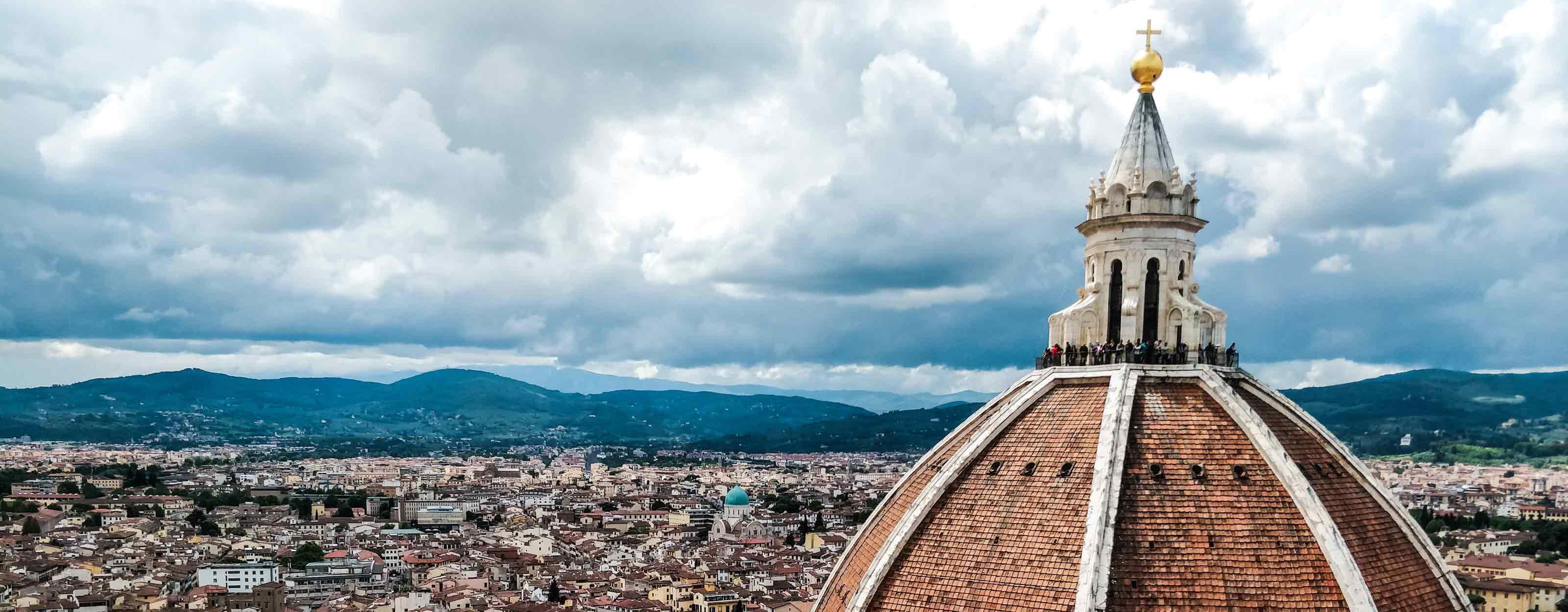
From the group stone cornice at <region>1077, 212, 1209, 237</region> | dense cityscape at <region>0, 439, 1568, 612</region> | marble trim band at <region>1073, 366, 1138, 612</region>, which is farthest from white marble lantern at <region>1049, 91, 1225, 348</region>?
dense cityscape at <region>0, 439, 1568, 612</region>

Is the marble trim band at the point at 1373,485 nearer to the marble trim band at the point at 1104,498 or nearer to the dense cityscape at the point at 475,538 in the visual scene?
the marble trim band at the point at 1104,498

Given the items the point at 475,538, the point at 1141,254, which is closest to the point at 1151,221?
the point at 1141,254

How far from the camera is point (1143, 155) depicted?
13.8 m

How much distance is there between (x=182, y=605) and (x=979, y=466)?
54664mm

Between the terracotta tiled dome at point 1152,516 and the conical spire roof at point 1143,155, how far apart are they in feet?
7.26

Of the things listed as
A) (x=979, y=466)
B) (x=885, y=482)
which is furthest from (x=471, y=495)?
(x=979, y=466)

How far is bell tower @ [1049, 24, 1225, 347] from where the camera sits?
13375mm

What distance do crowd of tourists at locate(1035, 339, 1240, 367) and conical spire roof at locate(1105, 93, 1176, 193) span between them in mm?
1772

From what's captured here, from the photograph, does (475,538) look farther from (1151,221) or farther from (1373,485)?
(1373,485)

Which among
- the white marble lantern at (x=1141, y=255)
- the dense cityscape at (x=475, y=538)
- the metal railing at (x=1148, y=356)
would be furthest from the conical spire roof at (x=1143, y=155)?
the dense cityscape at (x=475, y=538)

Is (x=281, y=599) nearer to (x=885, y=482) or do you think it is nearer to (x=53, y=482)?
(x=53, y=482)

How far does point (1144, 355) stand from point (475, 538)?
89.6 metres

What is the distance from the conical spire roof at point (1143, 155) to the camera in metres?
13.6

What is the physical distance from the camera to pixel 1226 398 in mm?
12312
